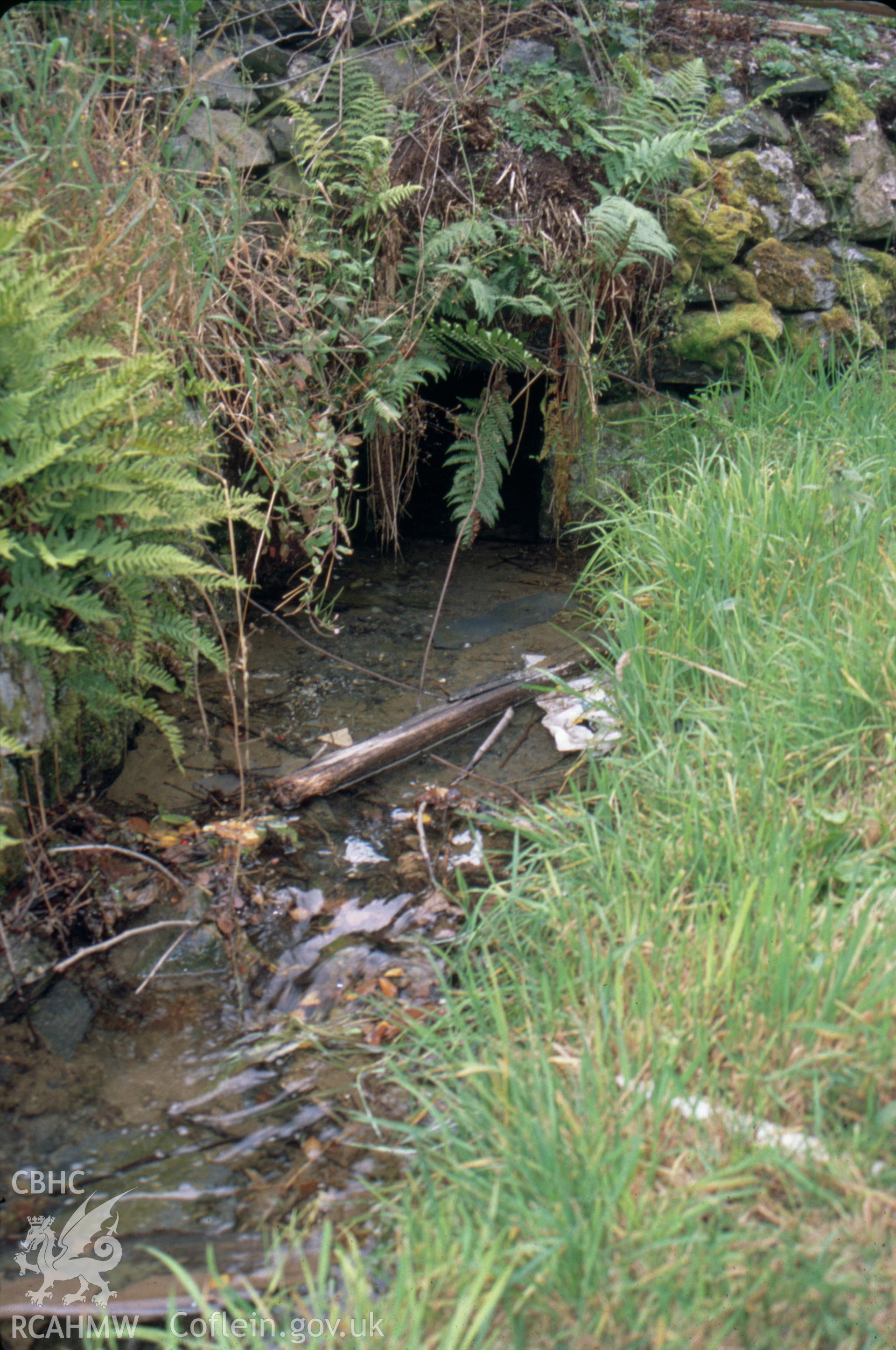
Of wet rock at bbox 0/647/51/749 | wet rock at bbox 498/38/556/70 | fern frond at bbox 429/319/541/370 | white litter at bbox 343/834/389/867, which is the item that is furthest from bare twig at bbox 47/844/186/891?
wet rock at bbox 498/38/556/70

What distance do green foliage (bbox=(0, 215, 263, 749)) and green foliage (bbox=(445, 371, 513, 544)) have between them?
75.6 inches

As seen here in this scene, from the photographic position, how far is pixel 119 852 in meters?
3.02

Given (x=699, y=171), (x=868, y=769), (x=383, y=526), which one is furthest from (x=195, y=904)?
(x=699, y=171)

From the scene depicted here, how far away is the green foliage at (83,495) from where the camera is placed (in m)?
2.46

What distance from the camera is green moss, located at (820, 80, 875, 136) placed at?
5211 mm

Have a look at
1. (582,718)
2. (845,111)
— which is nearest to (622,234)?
(845,111)

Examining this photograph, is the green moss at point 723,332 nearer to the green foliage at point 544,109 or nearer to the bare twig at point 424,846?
the green foliage at point 544,109

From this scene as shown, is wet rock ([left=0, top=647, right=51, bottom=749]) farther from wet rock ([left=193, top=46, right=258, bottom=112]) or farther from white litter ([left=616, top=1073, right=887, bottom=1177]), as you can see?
wet rock ([left=193, top=46, right=258, bottom=112])

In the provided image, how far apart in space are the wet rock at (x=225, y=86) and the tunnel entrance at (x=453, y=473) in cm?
163

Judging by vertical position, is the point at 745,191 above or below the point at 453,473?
above

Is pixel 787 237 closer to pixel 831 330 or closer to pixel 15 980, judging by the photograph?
pixel 831 330

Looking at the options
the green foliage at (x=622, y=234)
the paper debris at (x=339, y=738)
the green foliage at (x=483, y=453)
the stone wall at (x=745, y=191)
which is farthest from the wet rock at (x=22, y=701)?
the green foliage at (x=622, y=234)

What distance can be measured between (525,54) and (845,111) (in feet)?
5.67

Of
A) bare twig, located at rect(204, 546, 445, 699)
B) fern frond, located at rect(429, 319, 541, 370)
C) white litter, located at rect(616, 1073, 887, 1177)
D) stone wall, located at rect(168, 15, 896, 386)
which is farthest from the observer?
stone wall, located at rect(168, 15, 896, 386)
